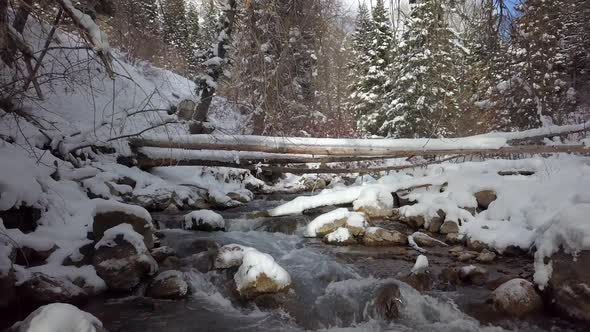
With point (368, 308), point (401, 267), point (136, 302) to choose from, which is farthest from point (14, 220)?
point (401, 267)

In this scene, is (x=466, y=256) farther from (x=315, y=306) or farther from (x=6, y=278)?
(x=6, y=278)

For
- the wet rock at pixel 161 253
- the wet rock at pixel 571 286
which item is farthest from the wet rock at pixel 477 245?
the wet rock at pixel 161 253

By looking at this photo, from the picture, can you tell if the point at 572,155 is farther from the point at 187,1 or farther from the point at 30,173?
the point at 30,173

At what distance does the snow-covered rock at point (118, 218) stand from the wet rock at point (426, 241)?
4.96 m

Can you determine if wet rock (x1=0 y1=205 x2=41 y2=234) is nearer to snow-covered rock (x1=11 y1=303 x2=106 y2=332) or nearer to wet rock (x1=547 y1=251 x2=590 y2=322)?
snow-covered rock (x1=11 y1=303 x2=106 y2=332)

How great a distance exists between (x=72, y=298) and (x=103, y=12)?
335 centimetres

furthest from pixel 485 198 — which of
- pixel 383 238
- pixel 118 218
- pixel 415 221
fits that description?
pixel 118 218

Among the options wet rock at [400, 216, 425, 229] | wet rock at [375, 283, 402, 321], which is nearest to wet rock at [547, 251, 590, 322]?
wet rock at [375, 283, 402, 321]

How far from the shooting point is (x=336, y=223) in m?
7.75

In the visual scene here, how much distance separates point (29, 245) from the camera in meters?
4.60

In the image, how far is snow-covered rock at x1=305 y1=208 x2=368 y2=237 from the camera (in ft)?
24.4

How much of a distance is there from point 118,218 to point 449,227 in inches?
247

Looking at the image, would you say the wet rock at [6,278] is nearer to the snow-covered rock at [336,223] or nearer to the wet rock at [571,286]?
the snow-covered rock at [336,223]

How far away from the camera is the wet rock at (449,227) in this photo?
24.2ft
